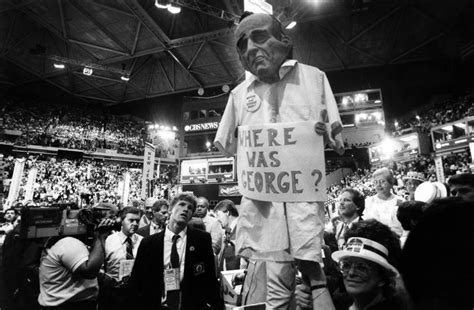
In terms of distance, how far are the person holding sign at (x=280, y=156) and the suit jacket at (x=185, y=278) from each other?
4.33 feet

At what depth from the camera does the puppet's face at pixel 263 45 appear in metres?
1.78

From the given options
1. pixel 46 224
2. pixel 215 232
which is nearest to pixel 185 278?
pixel 46 224

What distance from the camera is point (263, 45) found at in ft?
5.82

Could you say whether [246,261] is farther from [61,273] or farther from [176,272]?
[61,273]

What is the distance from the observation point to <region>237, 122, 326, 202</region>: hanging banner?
1604 millimetres

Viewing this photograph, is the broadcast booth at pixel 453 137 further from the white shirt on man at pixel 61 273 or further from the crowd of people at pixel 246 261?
the white shirt on man at pixel 61 273

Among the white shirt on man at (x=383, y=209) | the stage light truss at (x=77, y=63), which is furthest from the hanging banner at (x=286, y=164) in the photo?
the stage light truss at (x=77, y=63)

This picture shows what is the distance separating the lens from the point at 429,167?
57.1 ft

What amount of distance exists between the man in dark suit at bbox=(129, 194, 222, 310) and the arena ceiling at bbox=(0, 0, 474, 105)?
35.9 ft

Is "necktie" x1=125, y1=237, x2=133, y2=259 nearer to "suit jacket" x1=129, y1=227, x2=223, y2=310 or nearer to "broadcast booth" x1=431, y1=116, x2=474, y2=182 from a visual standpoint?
"suit jacket" x1=129, y1=227, x2=223, y2=310

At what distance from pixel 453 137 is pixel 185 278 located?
Answer: 72.3 ft

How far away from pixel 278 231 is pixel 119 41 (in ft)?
61.9

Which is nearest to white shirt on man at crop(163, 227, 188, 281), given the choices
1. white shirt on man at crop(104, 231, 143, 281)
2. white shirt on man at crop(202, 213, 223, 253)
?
white shirt on man at crop(104, 231, 143, 281)

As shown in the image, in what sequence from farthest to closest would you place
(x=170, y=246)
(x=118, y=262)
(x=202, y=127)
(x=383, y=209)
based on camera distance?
(x=202, y=127), (x=383, y=209), (x=118, y=262), (x=170, y=246)
